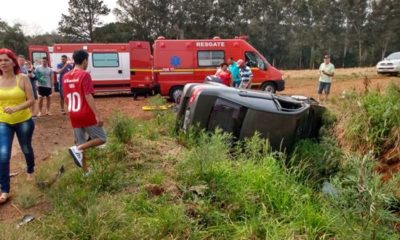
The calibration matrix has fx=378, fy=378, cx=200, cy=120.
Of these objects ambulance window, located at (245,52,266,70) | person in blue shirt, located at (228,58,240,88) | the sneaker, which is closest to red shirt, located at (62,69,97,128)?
the sneaker

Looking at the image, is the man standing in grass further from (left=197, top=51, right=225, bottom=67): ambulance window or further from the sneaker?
the sneaker

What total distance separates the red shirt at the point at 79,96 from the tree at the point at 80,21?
4344 centimetres

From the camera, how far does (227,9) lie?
47156 millimetres

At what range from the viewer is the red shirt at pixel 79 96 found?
459cm

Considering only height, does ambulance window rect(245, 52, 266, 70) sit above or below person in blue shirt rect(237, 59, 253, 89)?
above

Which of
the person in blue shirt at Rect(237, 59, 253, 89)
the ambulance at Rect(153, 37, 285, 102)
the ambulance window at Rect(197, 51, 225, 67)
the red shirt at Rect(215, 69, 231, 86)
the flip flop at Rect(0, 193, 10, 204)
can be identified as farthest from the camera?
the ambulance window at Rect(197, 51, 225, 67)

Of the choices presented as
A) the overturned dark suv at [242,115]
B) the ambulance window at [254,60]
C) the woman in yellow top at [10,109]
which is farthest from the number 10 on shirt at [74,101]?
the ambulance window at [254,60]

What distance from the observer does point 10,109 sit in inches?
173

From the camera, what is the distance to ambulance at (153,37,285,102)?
1372 cm

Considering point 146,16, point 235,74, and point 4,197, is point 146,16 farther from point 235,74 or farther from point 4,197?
point 4,197

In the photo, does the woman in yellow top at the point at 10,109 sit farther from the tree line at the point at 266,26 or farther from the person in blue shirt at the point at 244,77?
the tree line at the point at 266,26

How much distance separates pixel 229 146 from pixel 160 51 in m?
9.30

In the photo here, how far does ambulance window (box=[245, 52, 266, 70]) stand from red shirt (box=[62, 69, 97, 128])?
1026 cm

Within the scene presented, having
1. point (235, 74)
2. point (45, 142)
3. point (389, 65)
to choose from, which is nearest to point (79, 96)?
point (45, 142)
